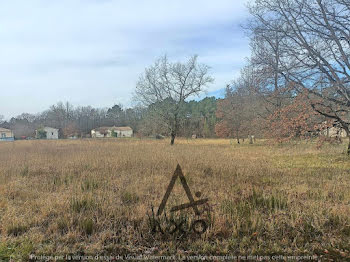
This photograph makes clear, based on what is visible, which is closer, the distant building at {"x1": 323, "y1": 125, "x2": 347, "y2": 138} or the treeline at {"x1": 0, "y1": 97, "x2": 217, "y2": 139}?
the distant building at {"x1": 323, "y1": 125, "x2": 347, "y2": 138}

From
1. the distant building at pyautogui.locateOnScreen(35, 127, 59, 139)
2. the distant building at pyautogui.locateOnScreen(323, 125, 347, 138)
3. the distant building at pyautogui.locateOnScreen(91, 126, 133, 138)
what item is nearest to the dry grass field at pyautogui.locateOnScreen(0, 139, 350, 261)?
the distant building at pyautogui.locateOnScreen(323, 125, 347, 138)

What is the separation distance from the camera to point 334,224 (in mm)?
3395

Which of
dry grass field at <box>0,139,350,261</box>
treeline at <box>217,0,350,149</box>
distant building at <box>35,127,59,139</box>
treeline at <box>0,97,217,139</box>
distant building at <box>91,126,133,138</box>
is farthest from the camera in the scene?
distant building at <box>91,126,133,138</box>

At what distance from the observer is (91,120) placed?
7875 cm

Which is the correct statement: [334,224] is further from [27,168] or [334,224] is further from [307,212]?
[27,168]

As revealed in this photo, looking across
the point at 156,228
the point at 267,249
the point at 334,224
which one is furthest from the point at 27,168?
the point at 334,224

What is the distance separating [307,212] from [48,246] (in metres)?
4.24

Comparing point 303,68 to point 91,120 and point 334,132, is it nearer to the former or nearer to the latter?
point 334,132

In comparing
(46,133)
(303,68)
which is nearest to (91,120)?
(46,133)

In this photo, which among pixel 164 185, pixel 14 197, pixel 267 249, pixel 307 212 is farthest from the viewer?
pixel 164 185

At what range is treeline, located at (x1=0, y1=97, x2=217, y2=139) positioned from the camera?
→ 174ft
